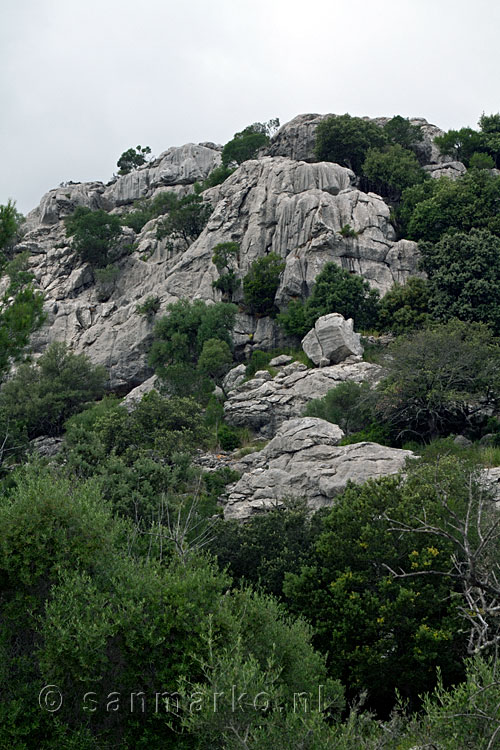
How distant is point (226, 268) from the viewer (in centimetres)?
5112

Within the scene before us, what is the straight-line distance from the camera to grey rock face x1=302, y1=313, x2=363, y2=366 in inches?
1539

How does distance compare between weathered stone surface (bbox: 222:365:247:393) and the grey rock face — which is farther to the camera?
weathered stone surface (bbox: 222:365:247:393)

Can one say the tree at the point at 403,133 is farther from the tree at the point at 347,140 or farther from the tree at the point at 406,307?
the tree at the point at 406,307

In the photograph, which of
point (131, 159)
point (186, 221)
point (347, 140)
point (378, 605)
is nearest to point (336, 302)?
point (186, 221)

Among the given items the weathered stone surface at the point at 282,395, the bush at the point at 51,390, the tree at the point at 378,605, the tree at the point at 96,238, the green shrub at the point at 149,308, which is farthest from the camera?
the tree at the point at 96,238

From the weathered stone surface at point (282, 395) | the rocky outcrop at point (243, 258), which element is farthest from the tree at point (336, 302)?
the weathered stone surface at point (282, 395)

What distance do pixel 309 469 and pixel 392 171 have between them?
39.1m

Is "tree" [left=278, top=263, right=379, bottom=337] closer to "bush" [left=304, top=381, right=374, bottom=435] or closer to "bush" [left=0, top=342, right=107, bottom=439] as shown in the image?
"bush" [left=304, top=381, right=374, bottom=435]

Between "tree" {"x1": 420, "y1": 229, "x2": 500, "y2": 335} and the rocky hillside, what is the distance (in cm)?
514

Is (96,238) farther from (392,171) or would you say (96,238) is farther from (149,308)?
(392,171)

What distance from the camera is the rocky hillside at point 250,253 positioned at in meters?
47.2

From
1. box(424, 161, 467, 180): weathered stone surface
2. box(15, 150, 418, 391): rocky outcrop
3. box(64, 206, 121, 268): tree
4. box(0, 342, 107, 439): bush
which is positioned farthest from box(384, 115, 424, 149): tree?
box(0, 342, 107, 439): bush

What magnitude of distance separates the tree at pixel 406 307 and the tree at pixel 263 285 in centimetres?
885

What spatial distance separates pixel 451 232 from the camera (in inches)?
1794
